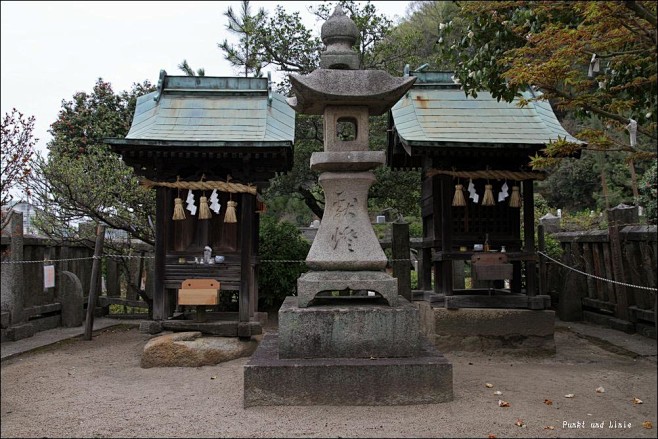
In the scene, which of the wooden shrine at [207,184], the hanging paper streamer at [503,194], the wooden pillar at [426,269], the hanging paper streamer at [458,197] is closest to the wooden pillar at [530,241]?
the hanging paper streamer at [503,194]

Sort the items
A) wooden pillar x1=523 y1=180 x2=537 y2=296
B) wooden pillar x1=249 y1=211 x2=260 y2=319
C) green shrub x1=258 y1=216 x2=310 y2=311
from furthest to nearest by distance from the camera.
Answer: green shrub x1=258 y1=216 x2=310 y2=311, wooden pillar x1=249 y1=211 x2=260 y2=319, wooden pillar x1=523 y1=180 x2=537 y2=296

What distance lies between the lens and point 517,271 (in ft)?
30.9

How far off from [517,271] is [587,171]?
1691cm

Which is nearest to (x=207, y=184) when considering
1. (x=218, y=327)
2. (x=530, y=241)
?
(x=218, y=327)

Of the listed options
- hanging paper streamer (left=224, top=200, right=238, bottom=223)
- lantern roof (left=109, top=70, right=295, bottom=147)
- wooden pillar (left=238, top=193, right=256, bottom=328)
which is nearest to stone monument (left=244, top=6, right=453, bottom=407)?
wooden pillar (left=238, top=193, right=256, bottom=328)

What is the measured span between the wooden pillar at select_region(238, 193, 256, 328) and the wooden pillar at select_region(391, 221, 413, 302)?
2.64m

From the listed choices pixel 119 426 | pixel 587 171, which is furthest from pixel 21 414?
pixel 587 171

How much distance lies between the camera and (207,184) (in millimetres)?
8242

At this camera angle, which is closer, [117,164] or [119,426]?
[119,426]

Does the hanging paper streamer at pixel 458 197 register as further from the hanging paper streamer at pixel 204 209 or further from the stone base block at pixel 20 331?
the stone base block at pixel 20 331

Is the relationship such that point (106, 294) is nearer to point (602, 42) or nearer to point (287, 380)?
point (287, 380)

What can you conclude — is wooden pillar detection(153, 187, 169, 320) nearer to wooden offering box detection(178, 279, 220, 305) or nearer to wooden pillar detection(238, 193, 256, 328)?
wooden offering box detection(178, 279, 220, 305)

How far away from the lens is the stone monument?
17.5ft

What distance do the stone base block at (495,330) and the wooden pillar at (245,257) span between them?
3.04 metres
